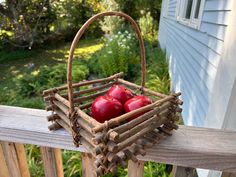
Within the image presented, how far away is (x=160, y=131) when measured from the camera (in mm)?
739

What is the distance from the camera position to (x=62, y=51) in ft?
30.6

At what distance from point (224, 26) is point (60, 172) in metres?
1.66

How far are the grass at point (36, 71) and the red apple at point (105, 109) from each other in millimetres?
1474

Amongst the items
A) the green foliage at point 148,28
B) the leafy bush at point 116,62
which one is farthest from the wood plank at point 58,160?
the green foliage at point 148,28

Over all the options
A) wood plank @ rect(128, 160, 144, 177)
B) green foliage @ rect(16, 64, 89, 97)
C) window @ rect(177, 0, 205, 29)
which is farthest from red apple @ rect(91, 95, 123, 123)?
green foliage @ rect(16, 64, 89, 97)

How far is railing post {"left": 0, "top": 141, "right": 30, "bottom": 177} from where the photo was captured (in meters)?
0.89

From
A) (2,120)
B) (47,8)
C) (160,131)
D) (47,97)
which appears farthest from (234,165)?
(47,8)

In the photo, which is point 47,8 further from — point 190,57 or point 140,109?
point 140,109

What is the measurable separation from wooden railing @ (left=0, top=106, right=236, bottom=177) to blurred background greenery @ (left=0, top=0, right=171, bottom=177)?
122cm

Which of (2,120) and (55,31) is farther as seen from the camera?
(55,31)

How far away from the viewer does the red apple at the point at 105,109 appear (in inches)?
25.0

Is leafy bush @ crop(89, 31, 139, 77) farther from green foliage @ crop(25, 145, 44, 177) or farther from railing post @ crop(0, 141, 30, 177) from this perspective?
railing post @ crop(0, 141, 30, 177)

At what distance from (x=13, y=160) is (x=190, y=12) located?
11.1 feet

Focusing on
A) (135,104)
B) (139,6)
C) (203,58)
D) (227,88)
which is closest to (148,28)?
(139,6)
